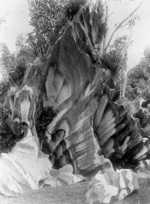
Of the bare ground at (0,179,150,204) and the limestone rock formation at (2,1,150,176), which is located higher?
the limestone rock formation at (2,1,150,176)

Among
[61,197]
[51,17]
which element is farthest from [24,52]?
[61,197]

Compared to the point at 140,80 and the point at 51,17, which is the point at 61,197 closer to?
the point at 51,17

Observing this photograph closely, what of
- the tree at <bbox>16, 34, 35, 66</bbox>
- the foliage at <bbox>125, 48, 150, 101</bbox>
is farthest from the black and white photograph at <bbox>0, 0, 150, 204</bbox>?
the foliage at <bbox>125, 48, 150, 101</bbox>

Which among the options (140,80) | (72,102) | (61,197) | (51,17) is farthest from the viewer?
(140,80)

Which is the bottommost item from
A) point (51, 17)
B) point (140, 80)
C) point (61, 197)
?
point (140, 80)

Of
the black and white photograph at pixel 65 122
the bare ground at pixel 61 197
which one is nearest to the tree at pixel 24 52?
the black and white photograph at pixel 65 122

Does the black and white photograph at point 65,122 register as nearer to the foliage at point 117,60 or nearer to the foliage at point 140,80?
the foliage at point 117,60

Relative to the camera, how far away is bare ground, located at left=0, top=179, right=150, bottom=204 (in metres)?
8.80

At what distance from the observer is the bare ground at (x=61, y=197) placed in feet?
28.9

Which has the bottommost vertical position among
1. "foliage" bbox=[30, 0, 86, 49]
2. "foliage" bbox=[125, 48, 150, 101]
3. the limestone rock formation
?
"foliage" bbox=[125, 48, 150, 101]

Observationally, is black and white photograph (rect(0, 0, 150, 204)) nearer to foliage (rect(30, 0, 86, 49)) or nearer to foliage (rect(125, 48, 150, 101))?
foliage (rect(30, 0, 86, 49))

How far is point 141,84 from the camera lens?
23406 millimetres

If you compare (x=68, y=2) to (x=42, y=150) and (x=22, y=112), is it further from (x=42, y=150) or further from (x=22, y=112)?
(x=42, y=150)

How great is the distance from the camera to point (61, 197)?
9523 mm
